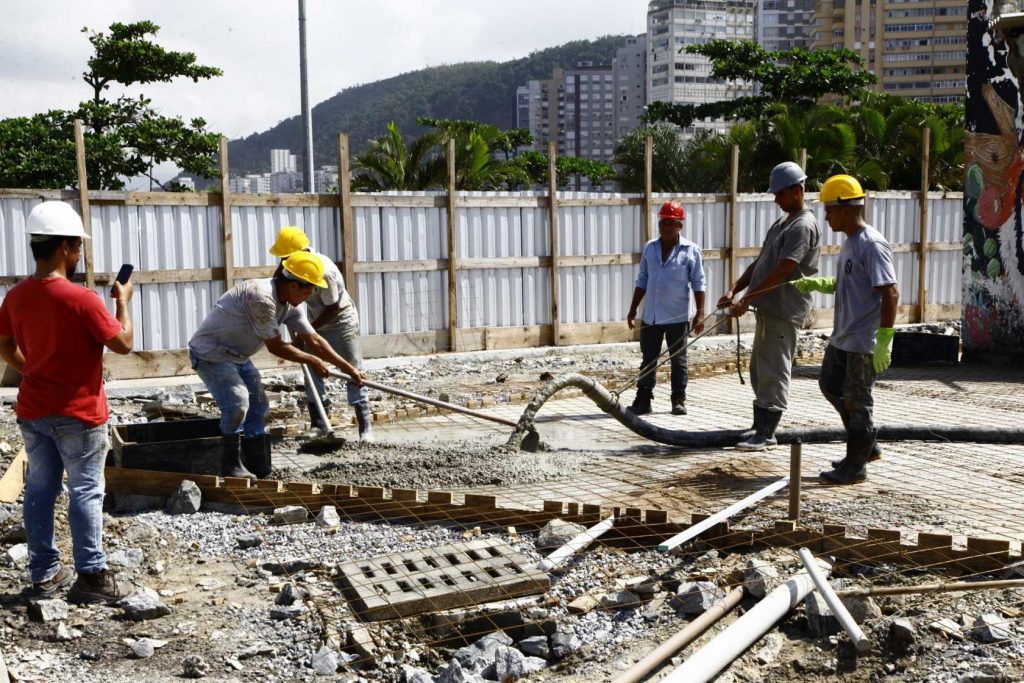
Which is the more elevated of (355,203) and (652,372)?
(355,203)

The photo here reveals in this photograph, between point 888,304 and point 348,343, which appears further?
point 348,343

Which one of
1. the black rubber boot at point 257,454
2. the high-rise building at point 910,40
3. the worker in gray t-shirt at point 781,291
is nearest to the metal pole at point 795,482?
the worker in gray t-shirt at point 781,291

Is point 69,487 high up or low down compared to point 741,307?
down

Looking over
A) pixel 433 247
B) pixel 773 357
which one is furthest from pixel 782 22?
pixel 773 357

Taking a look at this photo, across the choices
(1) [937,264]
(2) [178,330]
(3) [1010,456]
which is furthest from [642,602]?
(1) [937,264]

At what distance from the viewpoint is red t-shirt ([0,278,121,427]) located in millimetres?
4414

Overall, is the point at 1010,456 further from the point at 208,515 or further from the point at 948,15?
the point at 948,15

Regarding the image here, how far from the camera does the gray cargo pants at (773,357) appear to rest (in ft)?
22.4

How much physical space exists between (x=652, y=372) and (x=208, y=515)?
3922mm

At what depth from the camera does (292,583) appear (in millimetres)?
4652

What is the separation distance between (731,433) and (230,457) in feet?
10.8

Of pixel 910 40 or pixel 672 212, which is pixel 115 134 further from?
pixel 910 40

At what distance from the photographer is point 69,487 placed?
14.9 feet

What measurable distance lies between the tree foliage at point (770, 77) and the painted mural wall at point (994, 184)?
24.5 meters
